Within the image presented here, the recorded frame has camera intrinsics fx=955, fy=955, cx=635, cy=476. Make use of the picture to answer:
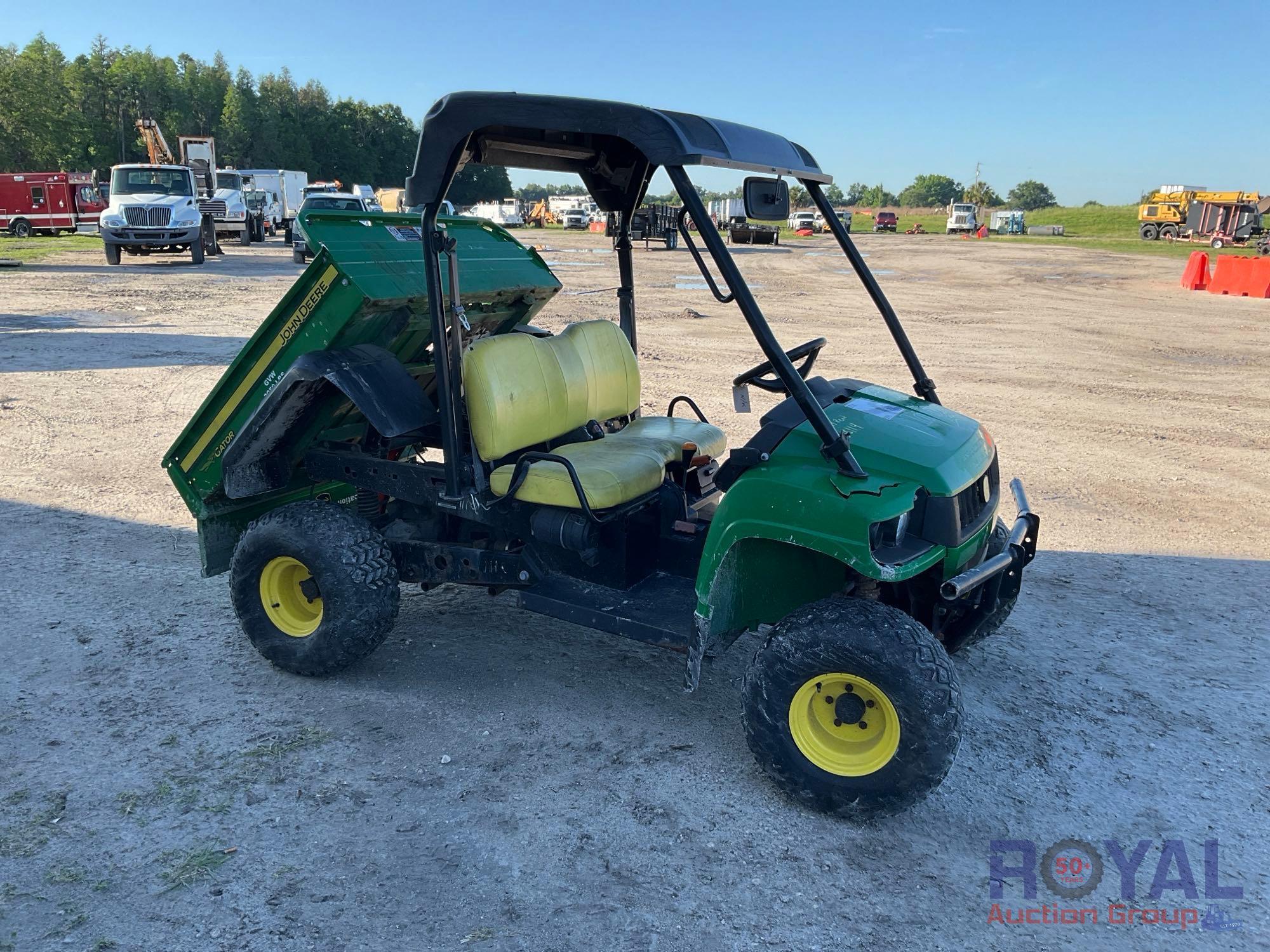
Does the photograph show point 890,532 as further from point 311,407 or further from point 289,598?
point 289,598

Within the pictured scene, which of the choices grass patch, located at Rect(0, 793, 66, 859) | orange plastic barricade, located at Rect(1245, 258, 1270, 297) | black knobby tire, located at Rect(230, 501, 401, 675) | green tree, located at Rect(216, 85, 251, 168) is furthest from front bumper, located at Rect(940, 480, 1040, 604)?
green tree, located at Rect(216, 85, 251, 168)

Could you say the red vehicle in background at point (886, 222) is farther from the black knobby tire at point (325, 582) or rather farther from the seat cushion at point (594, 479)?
the black knobby tire at point (325, 582)

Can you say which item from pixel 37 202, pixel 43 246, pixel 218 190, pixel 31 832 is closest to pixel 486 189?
pixel 37 202

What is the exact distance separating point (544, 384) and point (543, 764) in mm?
1553

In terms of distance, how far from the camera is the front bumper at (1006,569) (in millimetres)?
3039

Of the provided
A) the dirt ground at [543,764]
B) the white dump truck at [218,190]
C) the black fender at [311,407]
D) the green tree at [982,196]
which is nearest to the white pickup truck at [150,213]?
the white dump truck at [218,190]

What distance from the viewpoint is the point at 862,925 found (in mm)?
2656

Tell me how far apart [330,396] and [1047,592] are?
370cm

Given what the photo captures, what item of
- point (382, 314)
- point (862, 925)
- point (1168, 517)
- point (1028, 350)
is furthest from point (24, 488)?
point (1028, 350)

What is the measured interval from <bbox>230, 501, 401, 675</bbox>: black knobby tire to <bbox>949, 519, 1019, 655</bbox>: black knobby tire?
230 centimetres

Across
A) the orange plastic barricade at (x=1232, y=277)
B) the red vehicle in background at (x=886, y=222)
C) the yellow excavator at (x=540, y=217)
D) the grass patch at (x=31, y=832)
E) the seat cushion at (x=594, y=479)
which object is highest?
the red vehicle in background at (x=886, y=222)

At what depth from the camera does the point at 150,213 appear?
22031 mm

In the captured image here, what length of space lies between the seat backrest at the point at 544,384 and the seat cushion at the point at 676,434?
0.17 m

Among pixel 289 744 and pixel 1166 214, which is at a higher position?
pixel 1166 214
